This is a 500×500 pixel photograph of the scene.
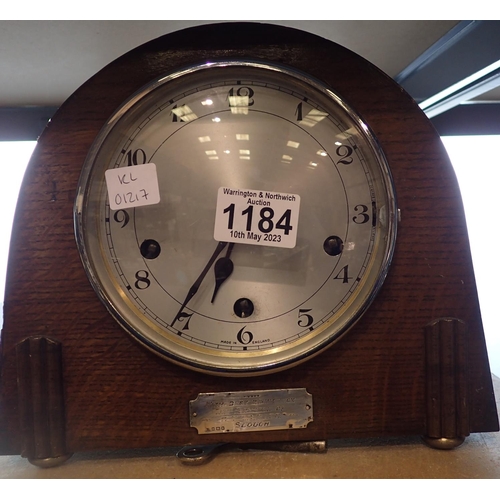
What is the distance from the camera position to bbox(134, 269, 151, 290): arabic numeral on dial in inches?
30.9

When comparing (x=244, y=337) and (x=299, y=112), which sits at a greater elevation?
(x=299, y=112)

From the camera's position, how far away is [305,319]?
2.61ft

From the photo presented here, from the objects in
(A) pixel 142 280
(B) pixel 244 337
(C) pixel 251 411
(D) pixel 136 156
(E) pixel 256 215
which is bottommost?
(C) pixel 251 411

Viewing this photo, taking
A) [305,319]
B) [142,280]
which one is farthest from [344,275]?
[142,280]

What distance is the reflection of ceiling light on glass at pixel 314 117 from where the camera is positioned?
79cm

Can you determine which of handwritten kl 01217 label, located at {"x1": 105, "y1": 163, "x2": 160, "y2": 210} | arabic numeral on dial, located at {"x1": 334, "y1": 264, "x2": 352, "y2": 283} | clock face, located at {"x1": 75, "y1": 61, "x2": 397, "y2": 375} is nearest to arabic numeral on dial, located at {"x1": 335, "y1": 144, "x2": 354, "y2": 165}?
clock face, located at {"x1": 75, "y1": 61, "x2": 397, "y2": 375}

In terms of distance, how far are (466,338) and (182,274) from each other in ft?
1.60

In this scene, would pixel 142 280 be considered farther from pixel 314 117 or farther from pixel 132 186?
pixel 314 117

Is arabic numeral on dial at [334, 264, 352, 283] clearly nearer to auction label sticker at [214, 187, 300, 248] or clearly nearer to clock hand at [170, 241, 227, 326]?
auction label sticker at [214, 187, 300, 248]

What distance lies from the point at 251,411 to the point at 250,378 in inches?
2.1

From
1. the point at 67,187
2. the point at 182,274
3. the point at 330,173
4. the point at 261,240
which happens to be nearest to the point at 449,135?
the point at 330,173

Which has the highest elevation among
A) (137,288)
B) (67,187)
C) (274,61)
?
(274,61)

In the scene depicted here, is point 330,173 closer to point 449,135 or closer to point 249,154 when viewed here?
point 249,154

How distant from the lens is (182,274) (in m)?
0.79
